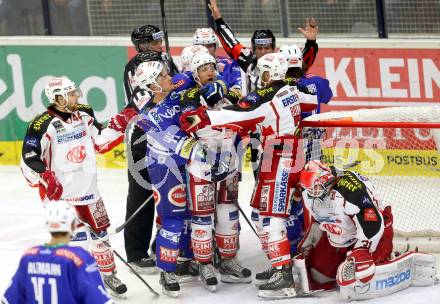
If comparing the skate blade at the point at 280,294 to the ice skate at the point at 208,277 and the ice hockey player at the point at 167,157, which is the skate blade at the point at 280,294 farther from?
the ice hockey player at the point at 167,157

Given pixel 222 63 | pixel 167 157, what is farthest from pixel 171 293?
pixel 222 63

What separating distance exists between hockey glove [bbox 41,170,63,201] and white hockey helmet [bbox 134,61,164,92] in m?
0.83

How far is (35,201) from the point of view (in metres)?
10.8

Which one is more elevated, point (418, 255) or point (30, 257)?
point (30, 257)

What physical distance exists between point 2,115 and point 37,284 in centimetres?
649

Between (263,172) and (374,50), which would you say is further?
(374,50)

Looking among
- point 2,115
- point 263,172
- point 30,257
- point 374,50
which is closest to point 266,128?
point 263,172

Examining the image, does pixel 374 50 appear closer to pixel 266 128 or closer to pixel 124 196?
pixel 124 196

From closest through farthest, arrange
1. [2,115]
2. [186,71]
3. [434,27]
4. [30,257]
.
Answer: [30,257], [186,71], [434,27], [2,115]

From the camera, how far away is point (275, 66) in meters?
7.76

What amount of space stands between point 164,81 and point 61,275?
2.52m

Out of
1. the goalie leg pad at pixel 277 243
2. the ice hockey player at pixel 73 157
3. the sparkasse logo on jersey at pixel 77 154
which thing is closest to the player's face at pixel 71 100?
the ice hockey player at pixel 73 157

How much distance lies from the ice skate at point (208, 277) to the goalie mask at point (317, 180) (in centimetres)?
98

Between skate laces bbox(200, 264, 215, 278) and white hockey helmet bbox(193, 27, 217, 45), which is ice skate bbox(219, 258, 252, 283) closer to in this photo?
skate laces bbox(200, 264, 215, 278)
